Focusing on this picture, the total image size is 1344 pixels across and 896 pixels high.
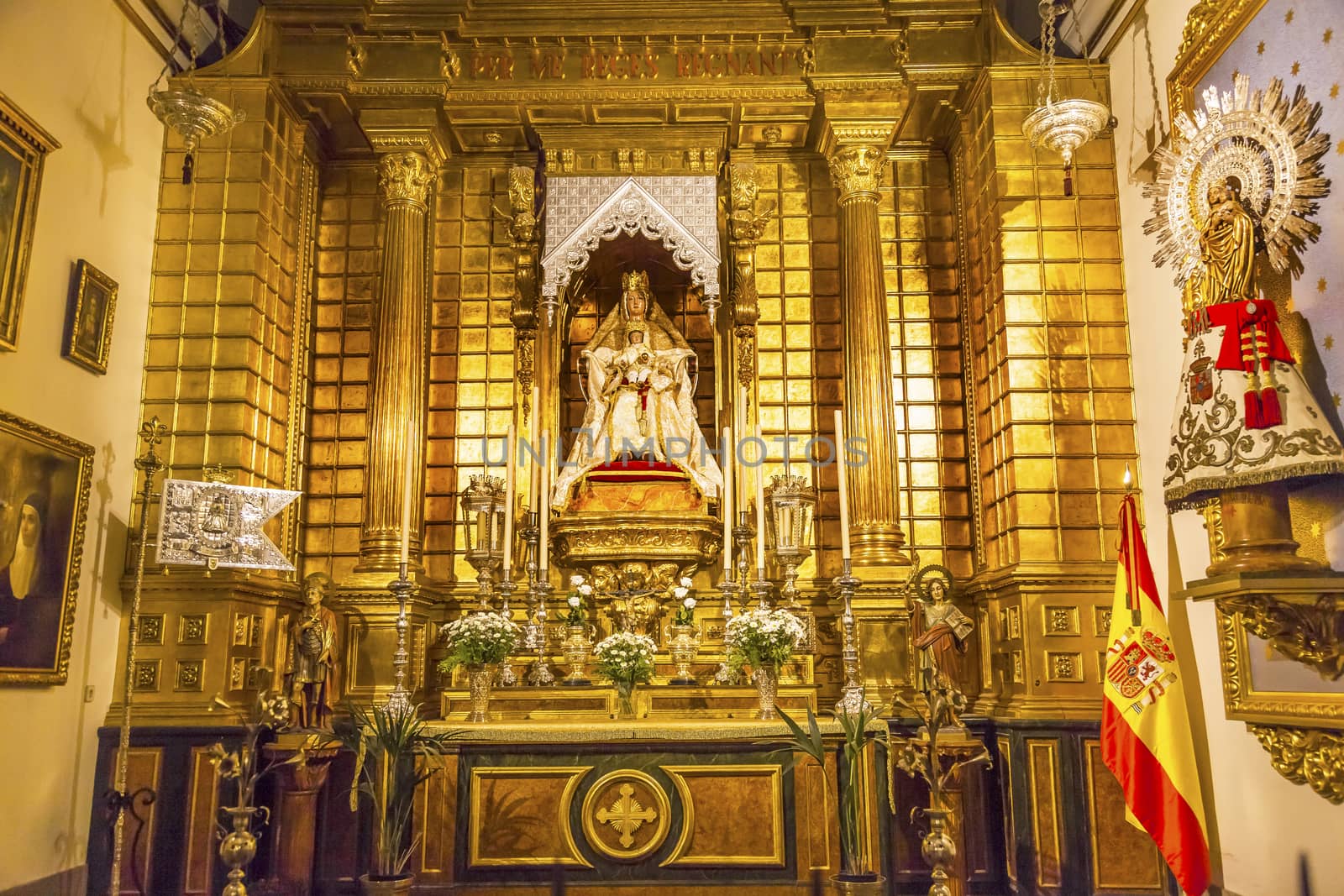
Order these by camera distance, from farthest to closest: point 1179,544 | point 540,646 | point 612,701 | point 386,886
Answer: point 540,646 → point 612,701 → point 1179,544 → point 386,886

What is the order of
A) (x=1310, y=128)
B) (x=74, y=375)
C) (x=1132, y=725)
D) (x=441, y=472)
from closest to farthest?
(x=1310, y=128)
(x=1132, y=725)
(x=74, y=375)
(x=441, y=472)

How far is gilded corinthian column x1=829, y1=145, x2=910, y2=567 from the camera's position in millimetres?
9453

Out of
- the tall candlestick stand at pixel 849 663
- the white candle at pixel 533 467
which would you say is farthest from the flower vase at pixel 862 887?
the white candle at pixel 533 467

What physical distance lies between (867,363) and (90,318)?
20.7 feet

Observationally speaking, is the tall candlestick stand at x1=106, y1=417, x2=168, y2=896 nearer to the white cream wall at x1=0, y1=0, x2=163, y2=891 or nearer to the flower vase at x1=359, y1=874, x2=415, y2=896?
the white cream wall at x1=0, y1=0, x2=163, y2=891

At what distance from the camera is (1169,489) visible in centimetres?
650

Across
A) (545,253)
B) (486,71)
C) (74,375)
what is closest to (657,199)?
(545,253)

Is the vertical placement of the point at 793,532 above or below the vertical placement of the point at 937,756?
above

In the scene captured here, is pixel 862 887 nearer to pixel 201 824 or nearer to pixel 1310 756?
pixel 1310 756

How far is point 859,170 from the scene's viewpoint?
398 inches

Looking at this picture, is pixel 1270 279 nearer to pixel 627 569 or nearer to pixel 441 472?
pixel 627 569

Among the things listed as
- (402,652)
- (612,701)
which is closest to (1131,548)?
(612,701)

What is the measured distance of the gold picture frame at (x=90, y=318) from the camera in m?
8.07

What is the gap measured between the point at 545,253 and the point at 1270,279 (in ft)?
19.5
